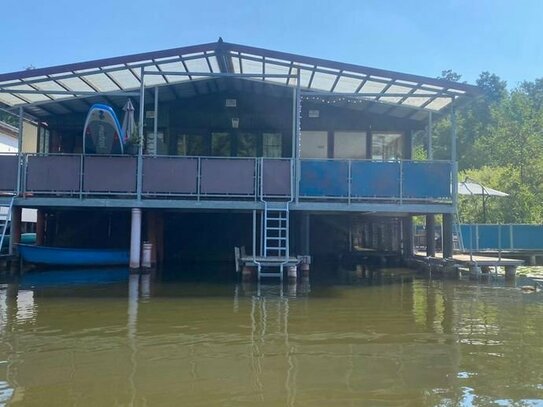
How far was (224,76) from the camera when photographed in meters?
12.5

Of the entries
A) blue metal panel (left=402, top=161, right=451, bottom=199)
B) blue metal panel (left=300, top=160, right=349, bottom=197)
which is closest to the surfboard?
blue metal panel (left=300, top=160, right=349, bottom=197)

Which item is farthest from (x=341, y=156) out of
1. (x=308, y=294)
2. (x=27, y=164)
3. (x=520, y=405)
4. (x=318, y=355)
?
(x=520, y=405)

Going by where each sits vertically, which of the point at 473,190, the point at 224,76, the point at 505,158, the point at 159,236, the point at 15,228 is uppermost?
the point at 505,158

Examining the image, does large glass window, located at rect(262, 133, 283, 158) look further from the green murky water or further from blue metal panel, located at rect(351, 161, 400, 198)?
the green murky water

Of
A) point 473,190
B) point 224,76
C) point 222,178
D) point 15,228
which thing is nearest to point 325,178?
point 222,178

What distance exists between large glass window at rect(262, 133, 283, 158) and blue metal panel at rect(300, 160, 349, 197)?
4.05 metres

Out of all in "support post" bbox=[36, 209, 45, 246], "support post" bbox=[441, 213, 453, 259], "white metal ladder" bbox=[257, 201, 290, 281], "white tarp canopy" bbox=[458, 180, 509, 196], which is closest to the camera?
"white metal ladder" bbox=[257, 201, 290, 281]

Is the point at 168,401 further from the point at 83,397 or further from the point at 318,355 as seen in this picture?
the point at 318,355

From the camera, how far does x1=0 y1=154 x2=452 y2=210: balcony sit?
13008 millimetres

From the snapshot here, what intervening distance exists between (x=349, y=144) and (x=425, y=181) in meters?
4.32

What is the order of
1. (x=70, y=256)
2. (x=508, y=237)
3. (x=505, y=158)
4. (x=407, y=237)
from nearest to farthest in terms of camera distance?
(x=70, y=256) → (x=407, y=237) → (x=508, y=237) → (x=505, y=158)

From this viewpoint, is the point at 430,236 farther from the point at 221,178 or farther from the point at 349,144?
the point at 221,178

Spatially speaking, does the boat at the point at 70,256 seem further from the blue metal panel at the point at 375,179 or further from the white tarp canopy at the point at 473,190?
the white tarp canopy at the point at 473,190

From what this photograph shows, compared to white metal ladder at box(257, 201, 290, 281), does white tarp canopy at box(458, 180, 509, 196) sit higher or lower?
higher
